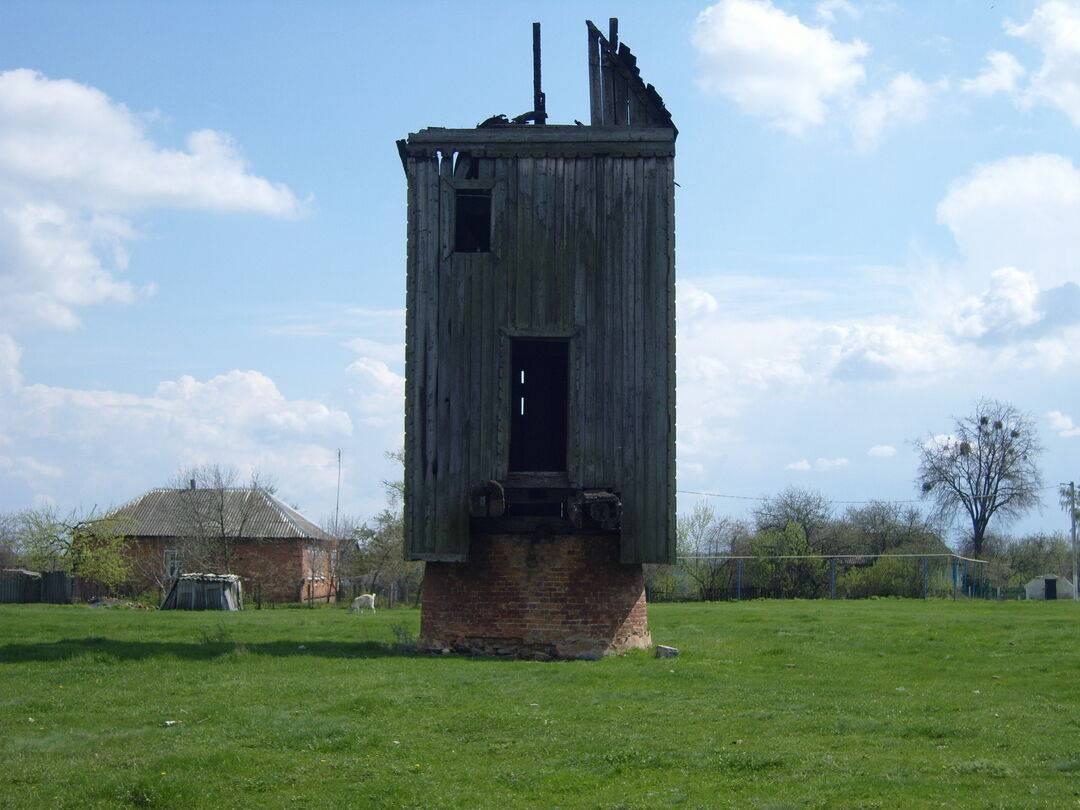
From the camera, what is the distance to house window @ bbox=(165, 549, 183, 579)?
56562 mm

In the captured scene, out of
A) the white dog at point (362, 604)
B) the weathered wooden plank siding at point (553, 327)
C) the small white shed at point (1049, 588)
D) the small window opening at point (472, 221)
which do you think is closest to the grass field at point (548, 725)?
the weathered wooden plank siding at point (553, 327)

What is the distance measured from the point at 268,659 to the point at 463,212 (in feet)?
26.7

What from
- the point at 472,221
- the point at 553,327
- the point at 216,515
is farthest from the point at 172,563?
the point at 553,327

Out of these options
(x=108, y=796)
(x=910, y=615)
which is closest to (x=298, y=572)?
(x=910, y=615)

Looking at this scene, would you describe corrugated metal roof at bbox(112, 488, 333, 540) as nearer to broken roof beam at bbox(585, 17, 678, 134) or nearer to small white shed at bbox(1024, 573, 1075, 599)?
small white shed at bbox(1024, 573, 1075, 599)

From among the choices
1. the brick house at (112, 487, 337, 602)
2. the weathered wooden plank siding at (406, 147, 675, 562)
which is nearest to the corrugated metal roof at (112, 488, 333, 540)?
the brick house at (112, 487, 337, 602)

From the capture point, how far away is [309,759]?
11180 millimetres

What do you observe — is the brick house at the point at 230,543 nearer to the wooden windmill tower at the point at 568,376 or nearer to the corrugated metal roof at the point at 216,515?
the corrugated metal roof at the point at 216,515

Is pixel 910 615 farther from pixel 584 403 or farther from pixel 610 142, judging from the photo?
pixel 610 142

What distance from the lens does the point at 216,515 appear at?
57.5 meters

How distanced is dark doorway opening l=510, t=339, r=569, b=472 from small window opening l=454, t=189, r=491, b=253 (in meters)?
2.50

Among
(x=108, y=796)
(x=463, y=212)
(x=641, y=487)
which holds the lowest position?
(x=108, y=796)

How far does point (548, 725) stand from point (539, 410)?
11526 millimetres

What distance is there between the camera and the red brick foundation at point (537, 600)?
63.0 feet
